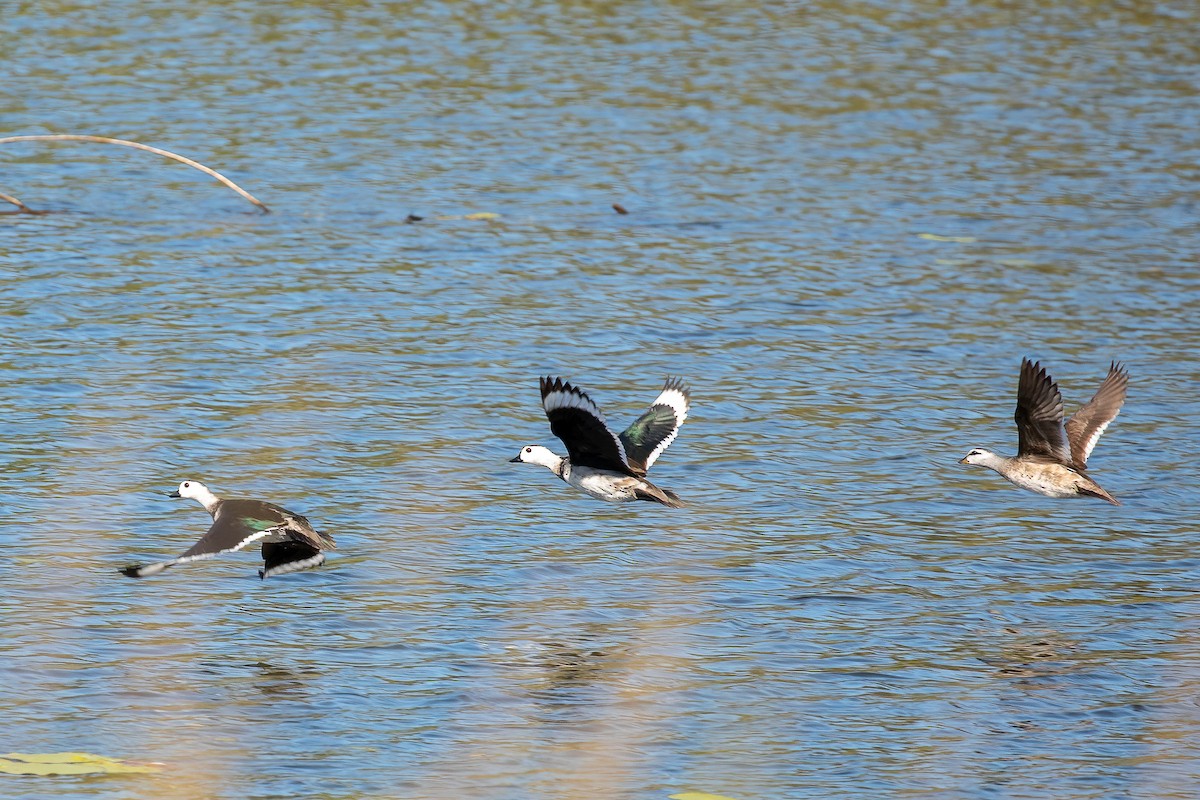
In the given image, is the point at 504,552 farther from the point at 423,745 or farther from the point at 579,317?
the point at 579,317

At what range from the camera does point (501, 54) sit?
24375 millimetres

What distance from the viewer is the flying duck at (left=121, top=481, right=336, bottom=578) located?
28.5 ft

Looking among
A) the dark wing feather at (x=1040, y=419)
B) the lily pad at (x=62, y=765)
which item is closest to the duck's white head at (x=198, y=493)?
the lily pad at (x=62, y=765)

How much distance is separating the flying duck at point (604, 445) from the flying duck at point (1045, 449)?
1728mm

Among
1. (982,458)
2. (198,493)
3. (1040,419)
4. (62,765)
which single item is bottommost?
(62,765)

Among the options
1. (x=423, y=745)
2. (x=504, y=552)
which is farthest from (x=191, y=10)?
(x=423, y=745)

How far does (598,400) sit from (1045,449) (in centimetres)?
351

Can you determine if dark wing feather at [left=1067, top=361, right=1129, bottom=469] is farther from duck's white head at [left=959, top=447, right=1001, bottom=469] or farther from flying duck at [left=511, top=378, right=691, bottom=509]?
flying duck at [left=511, top=378, right=691, bottom=509]

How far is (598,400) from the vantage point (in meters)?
13.1

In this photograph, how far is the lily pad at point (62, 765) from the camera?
759cm

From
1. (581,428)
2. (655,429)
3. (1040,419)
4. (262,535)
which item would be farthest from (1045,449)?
(262,535)

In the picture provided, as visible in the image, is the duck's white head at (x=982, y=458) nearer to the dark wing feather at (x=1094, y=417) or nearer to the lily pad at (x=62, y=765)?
the dark wing feather at (x=1094, y=417)

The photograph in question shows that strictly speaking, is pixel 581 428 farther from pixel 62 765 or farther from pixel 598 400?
pixel 62 765

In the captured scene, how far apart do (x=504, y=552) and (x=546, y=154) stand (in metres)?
10.3
